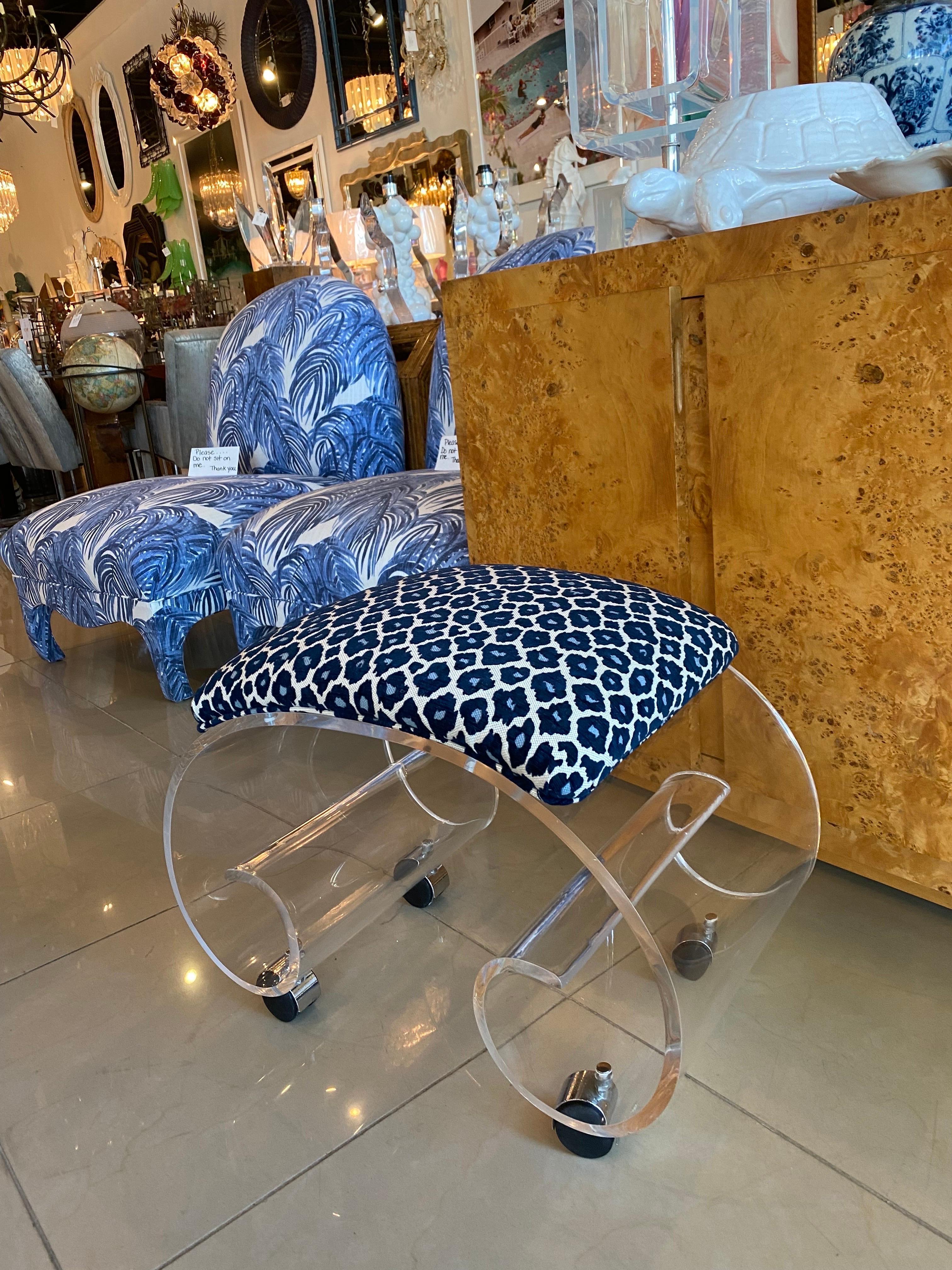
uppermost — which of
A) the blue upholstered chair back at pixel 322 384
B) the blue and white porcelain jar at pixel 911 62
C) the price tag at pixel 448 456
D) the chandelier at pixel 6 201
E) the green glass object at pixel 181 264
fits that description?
the chandelier at pixel 6 201

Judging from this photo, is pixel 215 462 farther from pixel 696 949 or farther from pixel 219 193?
pixel 219 193

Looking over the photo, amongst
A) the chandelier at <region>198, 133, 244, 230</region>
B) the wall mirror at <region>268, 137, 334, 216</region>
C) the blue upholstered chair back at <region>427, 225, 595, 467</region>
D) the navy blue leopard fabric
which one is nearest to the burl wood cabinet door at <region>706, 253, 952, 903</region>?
the navy blue leopard fabric

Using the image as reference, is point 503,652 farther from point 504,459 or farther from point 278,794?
point 278,794

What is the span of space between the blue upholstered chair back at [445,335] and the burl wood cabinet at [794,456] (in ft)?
1.57

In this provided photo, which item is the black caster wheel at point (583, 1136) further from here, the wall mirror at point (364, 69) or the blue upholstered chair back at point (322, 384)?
the wall mirror at point (364, 69)

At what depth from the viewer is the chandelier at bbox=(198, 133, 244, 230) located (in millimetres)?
5895

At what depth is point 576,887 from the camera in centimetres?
89

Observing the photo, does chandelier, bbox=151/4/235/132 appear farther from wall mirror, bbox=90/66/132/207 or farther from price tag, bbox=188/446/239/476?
price tag, bbox=188/446/239/476

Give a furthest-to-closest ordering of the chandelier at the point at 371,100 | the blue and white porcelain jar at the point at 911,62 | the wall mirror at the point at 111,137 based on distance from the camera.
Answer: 1. the wall mirror at the point at 111,137
2. the chandelier at the point at 371,100
3. the blue and white porcelain jar at the point at 911,62

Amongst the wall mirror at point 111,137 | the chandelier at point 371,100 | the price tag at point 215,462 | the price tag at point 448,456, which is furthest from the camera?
the wall mirror at point 111,137

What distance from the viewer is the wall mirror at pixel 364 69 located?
4371 millimetres

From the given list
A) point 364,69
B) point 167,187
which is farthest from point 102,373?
point 167,187

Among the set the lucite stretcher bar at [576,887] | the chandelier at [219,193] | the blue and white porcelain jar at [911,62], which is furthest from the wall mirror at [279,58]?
the lucite stretcher bar at [576,887]

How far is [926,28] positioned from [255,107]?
5433 millimetres
